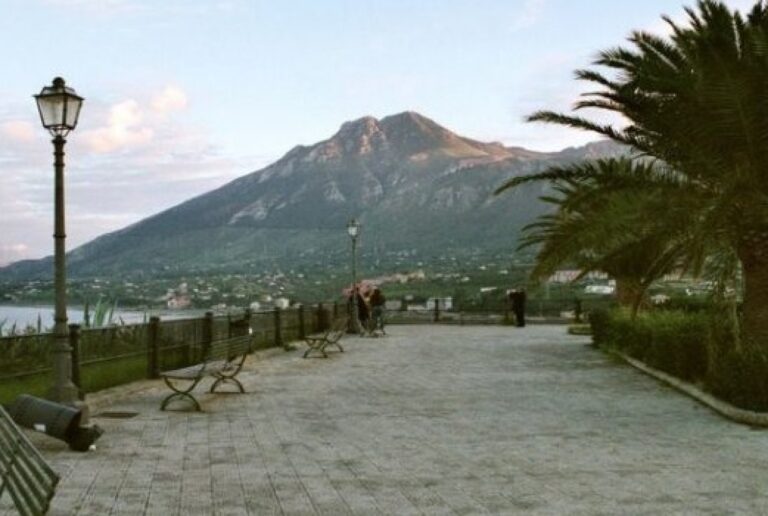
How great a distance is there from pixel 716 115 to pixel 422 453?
6.61m

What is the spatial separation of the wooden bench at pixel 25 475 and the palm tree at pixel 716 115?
9364mm

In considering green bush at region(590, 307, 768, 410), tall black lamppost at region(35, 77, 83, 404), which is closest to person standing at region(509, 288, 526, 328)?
green bush at region(590, 307, 768, 410)

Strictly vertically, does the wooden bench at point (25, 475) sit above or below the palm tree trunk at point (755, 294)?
below

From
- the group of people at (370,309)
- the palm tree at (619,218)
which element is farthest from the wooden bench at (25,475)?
the group of people at (370,309)

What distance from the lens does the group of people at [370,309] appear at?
31109mm

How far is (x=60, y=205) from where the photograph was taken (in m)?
10.8

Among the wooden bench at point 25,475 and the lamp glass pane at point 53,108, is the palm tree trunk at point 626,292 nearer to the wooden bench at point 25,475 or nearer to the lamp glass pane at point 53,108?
the lamp glass pane at point 53,108

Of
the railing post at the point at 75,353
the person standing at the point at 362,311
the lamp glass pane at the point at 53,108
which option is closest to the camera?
the lamp glass pane at the point at 53,108

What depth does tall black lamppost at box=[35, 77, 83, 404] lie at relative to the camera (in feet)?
34.8

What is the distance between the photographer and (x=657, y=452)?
8906 millimetres

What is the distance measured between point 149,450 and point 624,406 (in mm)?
6496

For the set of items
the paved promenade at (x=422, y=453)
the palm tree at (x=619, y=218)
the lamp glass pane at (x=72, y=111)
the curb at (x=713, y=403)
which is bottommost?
the paved promenade at (x=422, y=453)

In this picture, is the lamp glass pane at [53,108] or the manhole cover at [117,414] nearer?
the lamp glass pane at [53,108]

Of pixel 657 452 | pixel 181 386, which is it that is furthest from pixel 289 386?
pixel 657 452
